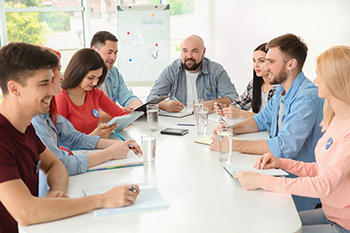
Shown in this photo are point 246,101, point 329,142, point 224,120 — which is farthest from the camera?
point 246,101

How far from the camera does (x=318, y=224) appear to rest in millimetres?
1449

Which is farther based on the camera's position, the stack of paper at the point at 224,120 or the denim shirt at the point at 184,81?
the denim shirt at the point at 184,81

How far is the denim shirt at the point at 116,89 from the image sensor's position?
3.44 metres

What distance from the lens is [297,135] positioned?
5.86 feet

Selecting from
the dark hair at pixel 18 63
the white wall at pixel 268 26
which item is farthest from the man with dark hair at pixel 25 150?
the white wall at pixel 268 26

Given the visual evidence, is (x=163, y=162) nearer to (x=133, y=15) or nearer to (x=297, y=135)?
(x=297, y=135)

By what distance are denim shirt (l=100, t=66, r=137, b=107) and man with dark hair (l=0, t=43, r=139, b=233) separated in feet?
7.06

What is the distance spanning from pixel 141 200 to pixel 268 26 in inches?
143

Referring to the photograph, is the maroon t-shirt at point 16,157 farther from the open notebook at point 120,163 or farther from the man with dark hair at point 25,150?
the open notebook at point 120,163

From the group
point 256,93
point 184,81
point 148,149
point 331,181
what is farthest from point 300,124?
point 184,81

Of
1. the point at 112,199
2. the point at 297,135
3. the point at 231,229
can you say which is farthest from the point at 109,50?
the point at 231,229

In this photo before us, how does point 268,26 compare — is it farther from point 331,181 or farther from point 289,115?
point 331,181

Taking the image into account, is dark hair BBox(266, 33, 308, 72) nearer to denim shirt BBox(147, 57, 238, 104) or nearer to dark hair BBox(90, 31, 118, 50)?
denim shirt BBox(147, 57, 238, 104)

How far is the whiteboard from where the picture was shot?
15.8 ft
